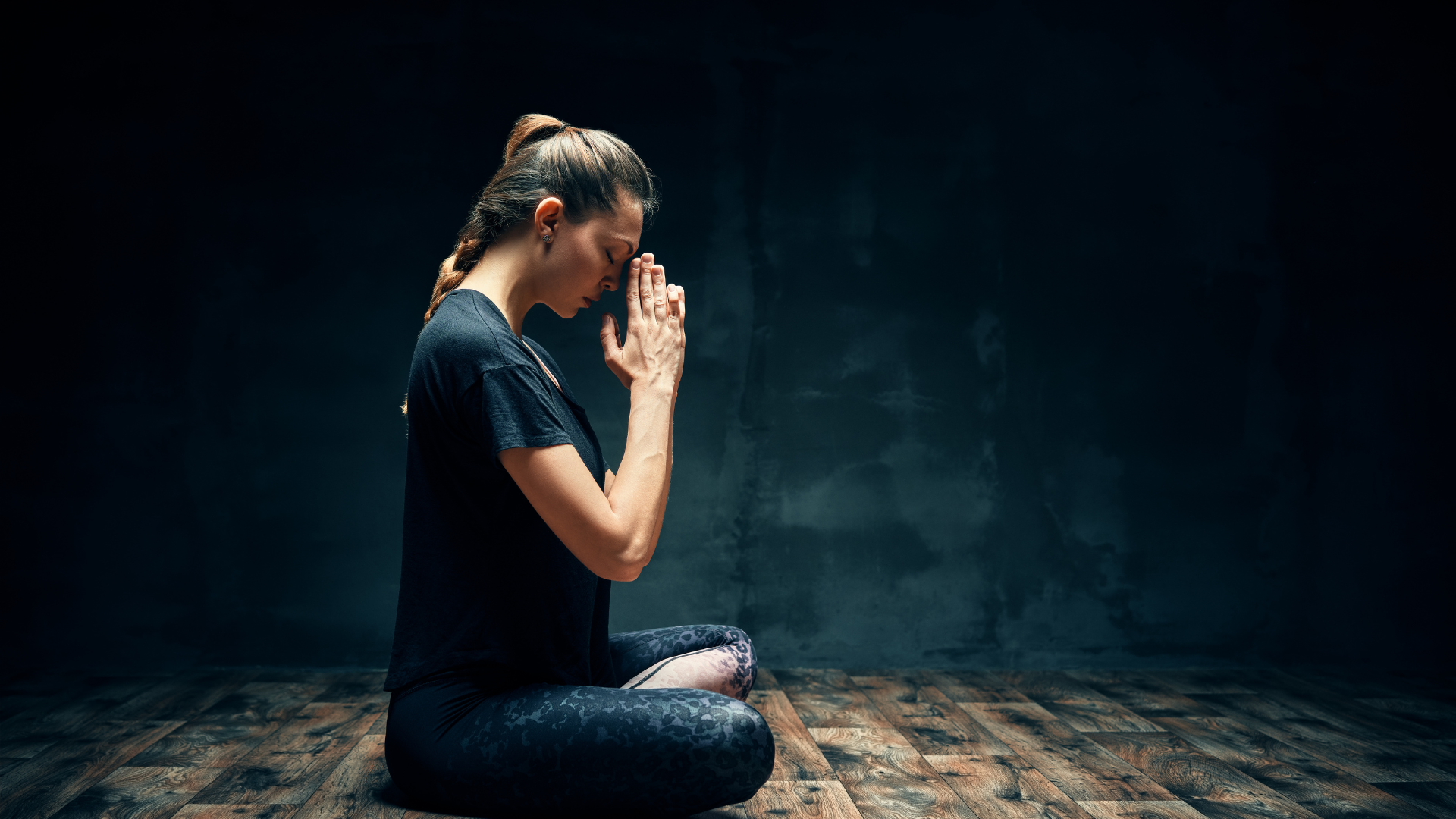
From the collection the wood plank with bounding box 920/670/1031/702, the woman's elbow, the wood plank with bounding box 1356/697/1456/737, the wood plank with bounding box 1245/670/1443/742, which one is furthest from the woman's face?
the wood plank with bounding box 1356/697/1456/737

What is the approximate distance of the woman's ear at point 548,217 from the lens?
1313mm

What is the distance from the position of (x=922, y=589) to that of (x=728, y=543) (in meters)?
0.60

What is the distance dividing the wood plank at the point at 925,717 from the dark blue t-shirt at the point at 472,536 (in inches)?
39.1

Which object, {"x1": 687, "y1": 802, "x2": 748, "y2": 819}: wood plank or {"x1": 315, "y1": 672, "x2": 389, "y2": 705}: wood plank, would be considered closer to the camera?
{"x1": 687, "y1": 802, "x2": 748, "y2": 819}: wood plank

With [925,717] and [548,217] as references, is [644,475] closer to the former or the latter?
[548,217]

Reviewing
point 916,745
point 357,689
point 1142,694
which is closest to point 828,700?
point 916,745

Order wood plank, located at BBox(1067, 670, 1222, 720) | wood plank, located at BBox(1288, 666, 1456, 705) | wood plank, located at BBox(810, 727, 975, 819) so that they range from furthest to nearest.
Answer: wood plank, located at BBox(1288, 666, 1456, 705)
wood plank, located at BBox(1067, 670, 1222, 720)
wood plank, located at BBox(810, 727, 975, 819)

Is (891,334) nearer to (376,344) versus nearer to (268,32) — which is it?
(376,344)

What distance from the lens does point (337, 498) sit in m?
2.68

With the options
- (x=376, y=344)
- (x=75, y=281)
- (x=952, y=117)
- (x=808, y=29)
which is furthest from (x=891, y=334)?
(x=75, y=281)

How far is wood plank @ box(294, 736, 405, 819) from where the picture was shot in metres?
1.45

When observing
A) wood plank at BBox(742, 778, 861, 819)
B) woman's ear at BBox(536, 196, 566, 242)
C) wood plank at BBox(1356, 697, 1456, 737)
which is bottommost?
wood plank at BBox(742, 778, 861, 819)

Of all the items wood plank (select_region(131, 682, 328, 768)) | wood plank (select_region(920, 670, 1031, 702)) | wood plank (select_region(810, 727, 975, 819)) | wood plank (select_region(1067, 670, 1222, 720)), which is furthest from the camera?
wood plank (select_region(920, 670, 1031, 702))

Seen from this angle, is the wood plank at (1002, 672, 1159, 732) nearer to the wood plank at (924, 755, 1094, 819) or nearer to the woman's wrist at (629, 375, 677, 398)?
the wood plank at (924, 755, 1094, 819)
